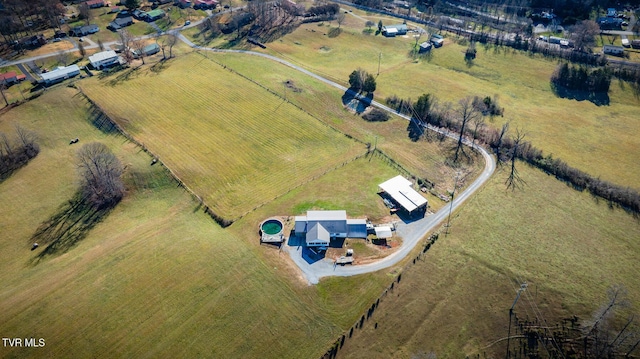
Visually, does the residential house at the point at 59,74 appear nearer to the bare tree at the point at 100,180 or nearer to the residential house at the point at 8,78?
the residential house at the point at 8,78

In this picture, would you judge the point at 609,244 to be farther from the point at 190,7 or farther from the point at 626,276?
the point at 190,7

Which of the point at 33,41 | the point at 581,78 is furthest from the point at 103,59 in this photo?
the point at 581,78

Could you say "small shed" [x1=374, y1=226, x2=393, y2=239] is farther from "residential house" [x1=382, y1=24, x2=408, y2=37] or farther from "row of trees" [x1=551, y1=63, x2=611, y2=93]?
"residential house" [x1=382, y1=24, x2=408, y2=37]

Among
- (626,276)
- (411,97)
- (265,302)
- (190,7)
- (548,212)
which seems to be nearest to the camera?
(265,302)

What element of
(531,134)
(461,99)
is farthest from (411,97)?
(531,134)

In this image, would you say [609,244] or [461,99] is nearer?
[609,244]

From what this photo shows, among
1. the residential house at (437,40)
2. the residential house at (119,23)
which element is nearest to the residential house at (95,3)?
the residential house at (119,23)
